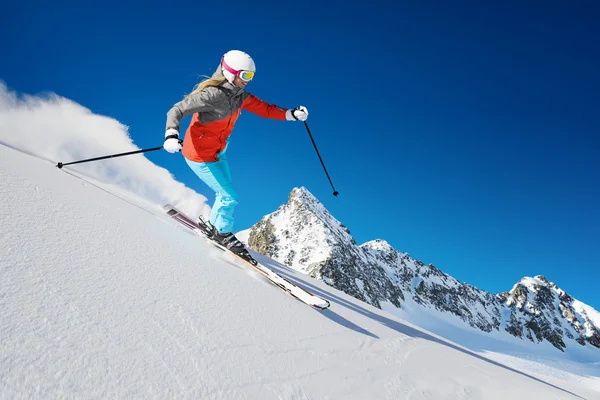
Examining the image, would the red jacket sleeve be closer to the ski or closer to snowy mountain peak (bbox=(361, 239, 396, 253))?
the ski

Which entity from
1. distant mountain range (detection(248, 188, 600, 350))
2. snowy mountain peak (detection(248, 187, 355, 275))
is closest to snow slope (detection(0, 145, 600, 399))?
distant mountain range (detection(248, 188, 600, 350))

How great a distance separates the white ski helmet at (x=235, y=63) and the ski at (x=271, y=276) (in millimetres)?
2426

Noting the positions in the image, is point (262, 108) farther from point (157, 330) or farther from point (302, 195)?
point (302, 195)

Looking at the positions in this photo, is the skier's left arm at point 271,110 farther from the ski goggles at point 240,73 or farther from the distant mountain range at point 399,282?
the distant mountain range at point 399,282

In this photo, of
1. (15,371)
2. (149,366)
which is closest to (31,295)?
(15,371)

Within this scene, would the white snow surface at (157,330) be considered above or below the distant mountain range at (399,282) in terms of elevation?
below

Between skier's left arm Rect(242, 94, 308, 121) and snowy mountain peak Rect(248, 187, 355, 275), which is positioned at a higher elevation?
snowy mountain peak Rect(248, 187, 355, 275)

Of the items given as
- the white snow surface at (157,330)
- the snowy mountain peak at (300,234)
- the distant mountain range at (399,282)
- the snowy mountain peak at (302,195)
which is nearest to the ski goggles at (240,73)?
the white snow surface at (157,330)

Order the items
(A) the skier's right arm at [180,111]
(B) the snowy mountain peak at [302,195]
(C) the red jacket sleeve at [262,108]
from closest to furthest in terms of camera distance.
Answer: (A) the skier's right arm at [180,111]
(C) the red jacket sleeve at [262,108]
(B) the snowy mountain peak at [302,195]

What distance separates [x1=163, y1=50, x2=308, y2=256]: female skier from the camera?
15.3ft

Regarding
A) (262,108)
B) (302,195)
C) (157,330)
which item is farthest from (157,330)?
(302,195)

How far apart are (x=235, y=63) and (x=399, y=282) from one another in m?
122

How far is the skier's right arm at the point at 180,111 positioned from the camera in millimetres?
4355

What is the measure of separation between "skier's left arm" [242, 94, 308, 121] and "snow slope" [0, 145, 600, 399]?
9.35ft
